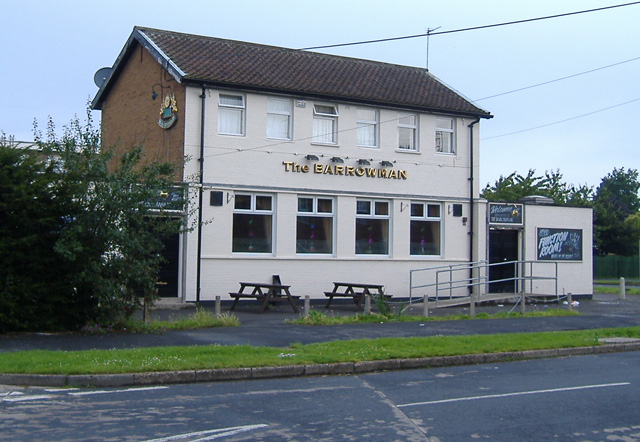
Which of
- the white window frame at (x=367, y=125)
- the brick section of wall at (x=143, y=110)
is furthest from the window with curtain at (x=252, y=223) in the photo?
the white window frame at (x=367, y=125)

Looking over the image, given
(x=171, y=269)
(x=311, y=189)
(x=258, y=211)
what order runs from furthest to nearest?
(x=311, y=189), (x=258, y=211), (x=171, y=269)

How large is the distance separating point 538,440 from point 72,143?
1146 cm

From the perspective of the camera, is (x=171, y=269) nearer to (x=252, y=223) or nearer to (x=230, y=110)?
(x=252, y=223)

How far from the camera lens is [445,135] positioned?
91.6 ft

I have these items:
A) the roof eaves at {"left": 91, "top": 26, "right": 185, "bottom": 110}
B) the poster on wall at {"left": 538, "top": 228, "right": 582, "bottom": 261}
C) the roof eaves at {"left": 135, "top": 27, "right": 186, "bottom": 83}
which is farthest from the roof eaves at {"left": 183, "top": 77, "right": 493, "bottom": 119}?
the poster on wall at {"left": 538, "top": 228, "right": 582, "bottom": 261}

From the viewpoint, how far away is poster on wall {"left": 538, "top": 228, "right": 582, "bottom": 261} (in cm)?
2862

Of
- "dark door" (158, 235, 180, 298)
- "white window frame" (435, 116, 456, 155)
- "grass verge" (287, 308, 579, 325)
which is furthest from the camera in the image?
"white window frame" (435, 116, 456, 155)

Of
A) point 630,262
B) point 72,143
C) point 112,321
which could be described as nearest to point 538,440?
point 112,321

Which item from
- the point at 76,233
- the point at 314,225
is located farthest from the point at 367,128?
the point at 76,233

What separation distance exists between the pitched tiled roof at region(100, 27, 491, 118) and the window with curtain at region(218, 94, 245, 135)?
0.53 metres

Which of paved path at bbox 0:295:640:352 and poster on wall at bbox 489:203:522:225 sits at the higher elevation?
poster on wall at bbox 489:203:522:225

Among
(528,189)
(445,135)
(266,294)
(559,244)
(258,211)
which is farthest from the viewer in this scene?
(528,189)

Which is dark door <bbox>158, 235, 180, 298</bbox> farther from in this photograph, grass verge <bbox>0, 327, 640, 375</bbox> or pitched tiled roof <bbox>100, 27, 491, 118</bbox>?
grass verge <bbox>0, 327, 640, 375</bbox>

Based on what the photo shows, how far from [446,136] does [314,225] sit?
6.15 metres
